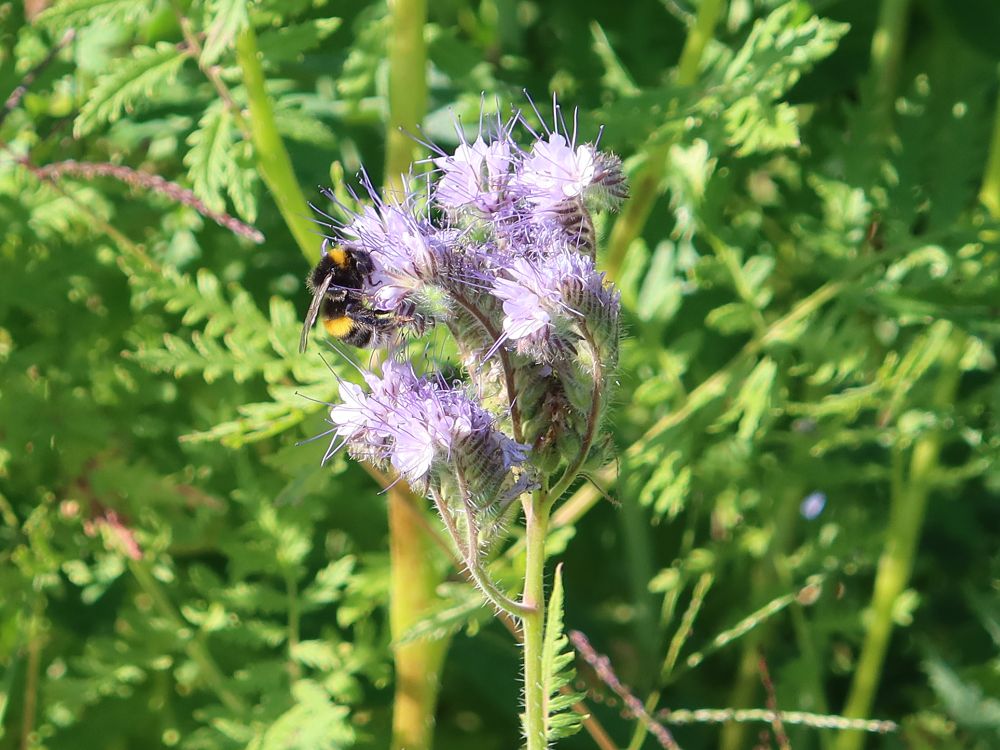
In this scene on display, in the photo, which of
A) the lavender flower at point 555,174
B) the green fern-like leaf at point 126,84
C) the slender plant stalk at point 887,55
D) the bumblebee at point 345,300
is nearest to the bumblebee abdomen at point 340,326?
the bumblebee at point 345,300

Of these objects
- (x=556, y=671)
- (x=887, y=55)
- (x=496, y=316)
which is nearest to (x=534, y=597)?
(x=556, y=671)

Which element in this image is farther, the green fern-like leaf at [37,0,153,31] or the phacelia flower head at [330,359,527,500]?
the green fern-like leaf at [37,0,153,31]

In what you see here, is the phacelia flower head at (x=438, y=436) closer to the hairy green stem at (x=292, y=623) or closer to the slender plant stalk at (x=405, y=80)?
the slender plant stalk at (x=405, y=80)

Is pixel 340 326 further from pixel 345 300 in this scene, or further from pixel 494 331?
pixel 494 331

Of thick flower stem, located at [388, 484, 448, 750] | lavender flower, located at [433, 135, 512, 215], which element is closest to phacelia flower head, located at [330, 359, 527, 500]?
lavender flower, located at [433, 135, 512, 215]

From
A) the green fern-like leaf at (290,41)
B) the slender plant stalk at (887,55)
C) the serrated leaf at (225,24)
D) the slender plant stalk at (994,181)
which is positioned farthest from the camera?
the slender plant stalk at (887,55)

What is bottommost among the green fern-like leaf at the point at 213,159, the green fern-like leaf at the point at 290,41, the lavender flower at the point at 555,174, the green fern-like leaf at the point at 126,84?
the green fern-like leaf at the point at 213,159

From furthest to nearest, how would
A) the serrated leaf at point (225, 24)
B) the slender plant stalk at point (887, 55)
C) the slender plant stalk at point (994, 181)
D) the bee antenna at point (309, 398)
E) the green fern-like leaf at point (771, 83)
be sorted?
the slender plant stalk at point (887, 55), the slender plant stalk at point (994, 181), the green fern-like leaf at point (771, 83), the bee antenna at point (309, 398), the serrated leaf at point (225, 24)

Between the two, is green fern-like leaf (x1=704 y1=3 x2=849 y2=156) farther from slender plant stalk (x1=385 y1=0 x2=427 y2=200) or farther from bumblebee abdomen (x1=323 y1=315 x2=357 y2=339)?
bumblebee abdomen (x1=323 y1=315 x2=357 y2=339)
